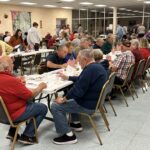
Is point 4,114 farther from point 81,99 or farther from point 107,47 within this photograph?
Answer: point 107,47

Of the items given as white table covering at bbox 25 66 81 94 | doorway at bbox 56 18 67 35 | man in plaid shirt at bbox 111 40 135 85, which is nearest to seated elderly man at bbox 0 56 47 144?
white table covering at bbox 25 66 81 94

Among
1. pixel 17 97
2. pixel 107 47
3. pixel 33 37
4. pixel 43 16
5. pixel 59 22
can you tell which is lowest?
pixel 17 97

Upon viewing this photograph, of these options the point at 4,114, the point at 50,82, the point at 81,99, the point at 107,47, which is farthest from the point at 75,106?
Result: the point at 107,47

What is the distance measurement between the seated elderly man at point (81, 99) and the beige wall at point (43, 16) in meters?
11.8

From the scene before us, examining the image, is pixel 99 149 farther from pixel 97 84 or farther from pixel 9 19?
pixel 9 19

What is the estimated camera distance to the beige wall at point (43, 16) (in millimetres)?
13859

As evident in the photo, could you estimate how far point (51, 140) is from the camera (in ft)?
9.74

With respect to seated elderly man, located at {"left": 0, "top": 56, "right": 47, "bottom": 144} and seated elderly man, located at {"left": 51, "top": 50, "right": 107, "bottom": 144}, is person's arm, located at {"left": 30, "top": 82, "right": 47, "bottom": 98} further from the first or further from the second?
seated elderly man, located at {"left": 51, "top": 50, "right": 107, "bottom": 144}

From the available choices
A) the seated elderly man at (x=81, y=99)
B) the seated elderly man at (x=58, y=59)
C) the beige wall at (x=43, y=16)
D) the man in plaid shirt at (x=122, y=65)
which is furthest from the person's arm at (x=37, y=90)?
the beige wall at (x=43, y=16)

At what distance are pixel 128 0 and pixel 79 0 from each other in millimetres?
2334

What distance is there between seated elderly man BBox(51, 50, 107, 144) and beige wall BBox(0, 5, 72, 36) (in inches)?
466

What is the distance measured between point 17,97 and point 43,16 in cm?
1458

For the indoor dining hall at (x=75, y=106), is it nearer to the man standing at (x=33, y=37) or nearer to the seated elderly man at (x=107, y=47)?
the seated elderly man at (x=107, y=47)

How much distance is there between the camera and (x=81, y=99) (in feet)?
9.37
